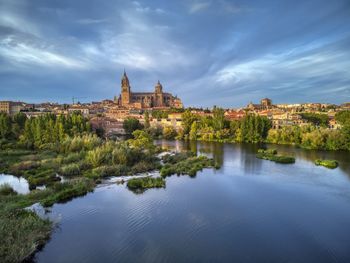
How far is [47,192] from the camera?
1548 cm

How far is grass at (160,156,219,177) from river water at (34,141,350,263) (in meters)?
1.52

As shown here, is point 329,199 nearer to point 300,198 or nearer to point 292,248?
point 300,198

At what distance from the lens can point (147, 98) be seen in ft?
383

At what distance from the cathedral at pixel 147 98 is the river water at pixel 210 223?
3701 inches

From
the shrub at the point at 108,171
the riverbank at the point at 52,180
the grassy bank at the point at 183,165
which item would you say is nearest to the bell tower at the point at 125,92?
the riverbank at the point at 52,180

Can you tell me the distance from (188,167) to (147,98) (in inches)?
3751

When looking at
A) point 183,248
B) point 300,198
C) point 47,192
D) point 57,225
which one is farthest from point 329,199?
point 47,192

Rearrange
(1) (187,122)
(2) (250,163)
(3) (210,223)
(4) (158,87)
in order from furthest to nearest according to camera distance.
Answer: (4) (158,87) < (1) (187,122) < (2) (250,163) < (3) (210,223)

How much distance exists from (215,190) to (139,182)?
4.49 metres

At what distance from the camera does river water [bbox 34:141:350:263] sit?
33.0 ft

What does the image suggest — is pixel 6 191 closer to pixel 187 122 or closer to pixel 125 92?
pixel 187 122

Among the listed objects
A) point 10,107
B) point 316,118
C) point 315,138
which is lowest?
point 315,138

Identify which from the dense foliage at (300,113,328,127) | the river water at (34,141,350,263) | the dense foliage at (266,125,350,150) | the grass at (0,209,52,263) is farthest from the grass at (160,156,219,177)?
the dense foliage at (300,113,328,127)

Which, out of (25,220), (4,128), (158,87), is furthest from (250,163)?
(158,87)
